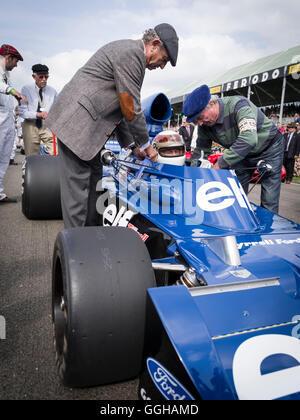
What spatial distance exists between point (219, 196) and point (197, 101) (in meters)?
1.02

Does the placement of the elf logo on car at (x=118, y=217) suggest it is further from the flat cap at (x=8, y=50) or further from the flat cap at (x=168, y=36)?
the flat cap at (x=8, y=50)

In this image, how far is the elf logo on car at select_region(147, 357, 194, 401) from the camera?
847mm

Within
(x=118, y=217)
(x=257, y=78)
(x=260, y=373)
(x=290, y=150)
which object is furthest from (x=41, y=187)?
(x=257, y=78)

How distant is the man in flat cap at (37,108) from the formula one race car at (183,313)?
3237 mm

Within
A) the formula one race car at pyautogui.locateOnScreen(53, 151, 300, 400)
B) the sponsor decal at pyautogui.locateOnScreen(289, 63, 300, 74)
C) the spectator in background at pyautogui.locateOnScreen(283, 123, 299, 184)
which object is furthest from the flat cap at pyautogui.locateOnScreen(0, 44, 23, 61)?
the sponsor decal at pyautogui.locateOnScreen(289, 63, 300, 74)

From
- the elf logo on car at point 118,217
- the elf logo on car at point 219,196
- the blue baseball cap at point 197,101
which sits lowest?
the elf logo on car at point 118,217

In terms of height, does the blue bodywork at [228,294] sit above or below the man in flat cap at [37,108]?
below

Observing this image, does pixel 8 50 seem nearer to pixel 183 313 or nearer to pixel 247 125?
pixel 247 125

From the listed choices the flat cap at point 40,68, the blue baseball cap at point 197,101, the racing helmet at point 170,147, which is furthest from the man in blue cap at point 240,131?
the flat cap at point 40,68

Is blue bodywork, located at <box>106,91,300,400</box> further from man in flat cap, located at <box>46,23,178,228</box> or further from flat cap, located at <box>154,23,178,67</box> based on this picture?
flat cap, located at <box>154,23,178,67</box>

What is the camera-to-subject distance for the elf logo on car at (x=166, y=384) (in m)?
0.85

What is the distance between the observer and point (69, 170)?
203cm

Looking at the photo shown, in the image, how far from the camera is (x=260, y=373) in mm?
912
